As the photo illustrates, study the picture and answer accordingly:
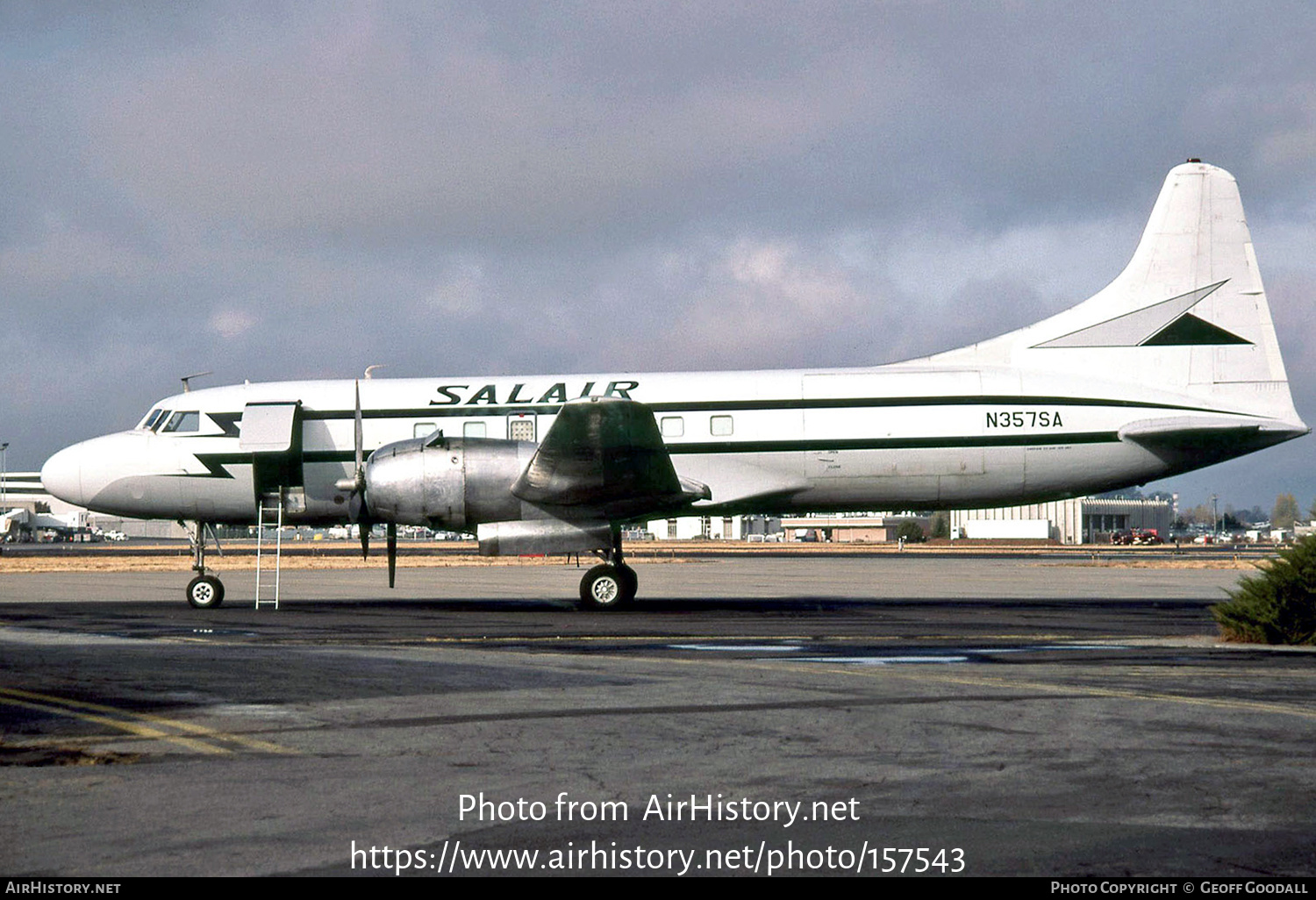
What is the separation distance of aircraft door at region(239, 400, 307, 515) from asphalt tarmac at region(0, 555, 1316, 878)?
767 centimetres

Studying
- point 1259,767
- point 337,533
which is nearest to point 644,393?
point 1259,767

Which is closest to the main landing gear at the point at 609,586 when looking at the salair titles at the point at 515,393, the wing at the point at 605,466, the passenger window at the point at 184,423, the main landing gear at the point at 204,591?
the wing at the point at 605,466

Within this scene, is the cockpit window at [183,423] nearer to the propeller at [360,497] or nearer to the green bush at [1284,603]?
the propeller at [360,497]

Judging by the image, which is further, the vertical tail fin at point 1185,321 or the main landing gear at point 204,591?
the vertical tail fin at point 1185,321

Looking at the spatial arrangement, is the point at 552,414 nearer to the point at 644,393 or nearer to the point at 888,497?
the point at 644,393

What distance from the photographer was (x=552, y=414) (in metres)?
25.8

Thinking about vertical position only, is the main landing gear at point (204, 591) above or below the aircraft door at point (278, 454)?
below

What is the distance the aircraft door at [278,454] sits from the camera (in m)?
26.0

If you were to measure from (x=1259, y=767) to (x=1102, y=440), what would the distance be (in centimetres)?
1836

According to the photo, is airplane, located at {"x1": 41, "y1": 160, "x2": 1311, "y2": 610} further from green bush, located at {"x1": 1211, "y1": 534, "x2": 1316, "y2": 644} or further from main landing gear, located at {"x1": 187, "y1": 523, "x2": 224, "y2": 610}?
green bush, located at {"x1": 1211, "y1": 534, "x2": 1316, "y2": 644}

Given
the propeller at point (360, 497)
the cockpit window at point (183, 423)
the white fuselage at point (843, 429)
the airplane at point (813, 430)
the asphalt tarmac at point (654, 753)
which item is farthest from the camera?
the cockpit window at point (183, 423)

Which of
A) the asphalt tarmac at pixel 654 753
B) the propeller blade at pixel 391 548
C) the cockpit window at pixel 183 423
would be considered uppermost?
the cockpit window at pixel 183 423

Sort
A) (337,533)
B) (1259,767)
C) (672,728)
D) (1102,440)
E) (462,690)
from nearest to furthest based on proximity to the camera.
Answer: (1259,767) < (672,728) < (462,690) < (1102,440) < (337,533)

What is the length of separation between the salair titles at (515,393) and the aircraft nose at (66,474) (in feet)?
28.8
